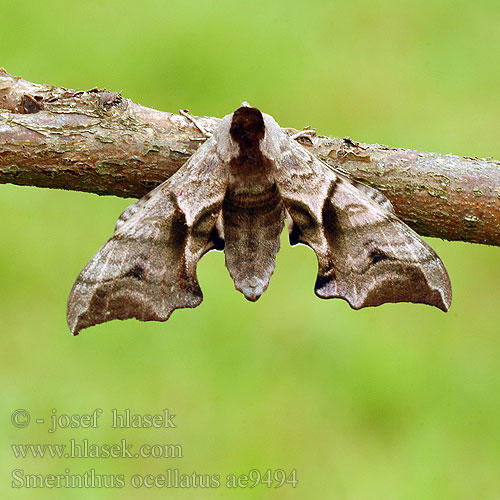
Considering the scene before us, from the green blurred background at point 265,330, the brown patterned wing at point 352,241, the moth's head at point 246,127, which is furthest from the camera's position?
the green blurred background at point 265,330

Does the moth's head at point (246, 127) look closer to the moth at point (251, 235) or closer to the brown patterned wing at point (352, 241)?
the moth at point (251, 235)

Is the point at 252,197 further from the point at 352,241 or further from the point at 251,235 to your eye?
the point at 352,241

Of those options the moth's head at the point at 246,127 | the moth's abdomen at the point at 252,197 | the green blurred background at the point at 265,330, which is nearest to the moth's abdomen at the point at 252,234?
the moth's abdomen at the point at 252,197

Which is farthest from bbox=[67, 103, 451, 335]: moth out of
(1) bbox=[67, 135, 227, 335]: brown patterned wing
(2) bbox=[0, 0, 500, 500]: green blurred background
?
(2) bbox=[0, 0, 500, 500]: green blurred background

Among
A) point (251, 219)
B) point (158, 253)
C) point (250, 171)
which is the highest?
point (250, 171)

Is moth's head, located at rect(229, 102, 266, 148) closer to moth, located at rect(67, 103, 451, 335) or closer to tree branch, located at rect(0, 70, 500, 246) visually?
moth, located at rect(67, 103, 451, 335)

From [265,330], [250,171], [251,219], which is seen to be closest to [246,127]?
[250,171]
